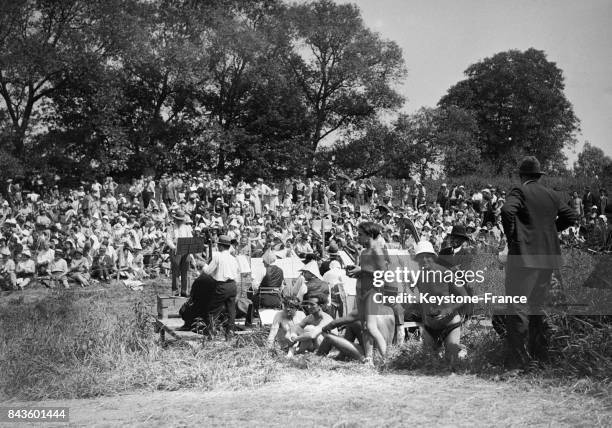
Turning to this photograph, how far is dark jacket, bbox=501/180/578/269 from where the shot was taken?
659 cm

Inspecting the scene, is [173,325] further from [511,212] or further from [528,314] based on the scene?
[511,212]

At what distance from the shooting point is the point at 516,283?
666cm

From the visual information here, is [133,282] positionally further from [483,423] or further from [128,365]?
[483,423]

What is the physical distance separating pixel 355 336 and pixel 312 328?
0.57 m

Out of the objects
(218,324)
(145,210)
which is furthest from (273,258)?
(145,210)

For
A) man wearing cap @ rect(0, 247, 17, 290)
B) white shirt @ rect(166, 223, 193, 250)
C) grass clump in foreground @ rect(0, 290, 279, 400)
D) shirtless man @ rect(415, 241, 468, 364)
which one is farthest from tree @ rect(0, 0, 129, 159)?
shirtless man @ rect(415, 241, 468, 364)

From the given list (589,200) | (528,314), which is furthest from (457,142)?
(528,314)

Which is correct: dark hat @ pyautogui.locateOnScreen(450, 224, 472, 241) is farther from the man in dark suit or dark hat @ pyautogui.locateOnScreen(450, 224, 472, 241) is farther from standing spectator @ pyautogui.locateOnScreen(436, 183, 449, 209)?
standing spectator @ pyautogui.locateOnScreen(436, 183, 449, 209)

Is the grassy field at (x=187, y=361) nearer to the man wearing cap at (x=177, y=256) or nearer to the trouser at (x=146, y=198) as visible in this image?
the man wearing cap at (x=177, y=256)

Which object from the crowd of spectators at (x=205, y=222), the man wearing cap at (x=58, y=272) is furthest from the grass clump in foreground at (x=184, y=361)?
the man wearing cap at (x=58, y=272)

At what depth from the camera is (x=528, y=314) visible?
21.9 ft

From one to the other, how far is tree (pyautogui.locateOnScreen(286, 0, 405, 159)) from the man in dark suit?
122ft

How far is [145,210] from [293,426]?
17.4 meters

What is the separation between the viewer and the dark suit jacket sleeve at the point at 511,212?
21.6 feet
